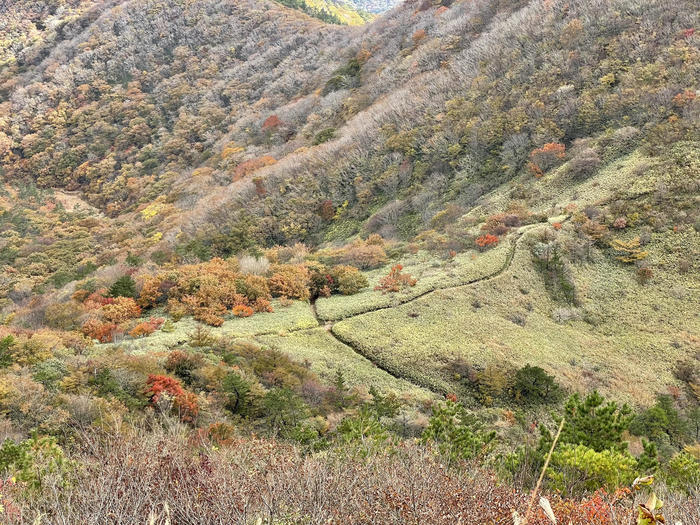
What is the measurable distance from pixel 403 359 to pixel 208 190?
2746cm

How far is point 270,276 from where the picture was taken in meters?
19.2

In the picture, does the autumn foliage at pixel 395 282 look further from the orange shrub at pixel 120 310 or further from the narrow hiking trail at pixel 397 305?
the orange shrub at pixel 120 310

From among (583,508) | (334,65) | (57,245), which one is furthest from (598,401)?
(334,65)

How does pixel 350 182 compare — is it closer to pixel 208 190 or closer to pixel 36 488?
pixel 208 190

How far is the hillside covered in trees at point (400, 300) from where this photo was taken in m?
4.57

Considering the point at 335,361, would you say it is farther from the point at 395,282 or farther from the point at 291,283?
the point at 291,283

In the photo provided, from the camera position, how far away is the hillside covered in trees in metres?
4.57

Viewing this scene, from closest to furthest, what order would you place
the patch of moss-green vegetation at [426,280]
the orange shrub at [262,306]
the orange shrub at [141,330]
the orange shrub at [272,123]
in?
the orange shrub at [141,330], the patch of moss-green vegetation at [426,280], the orange shrub at [262,306], the orange shrub at [272,123]

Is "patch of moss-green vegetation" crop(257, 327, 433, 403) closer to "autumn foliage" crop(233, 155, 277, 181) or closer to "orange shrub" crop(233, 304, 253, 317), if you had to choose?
"orange shrub" crop(233, 304, 253, 317)

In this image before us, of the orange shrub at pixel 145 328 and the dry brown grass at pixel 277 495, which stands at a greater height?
the dry brown grass at pixel 277 495

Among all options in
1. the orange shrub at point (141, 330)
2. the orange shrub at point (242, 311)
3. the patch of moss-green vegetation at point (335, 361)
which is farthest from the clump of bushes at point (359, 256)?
the orange shrub at point (141, 330)

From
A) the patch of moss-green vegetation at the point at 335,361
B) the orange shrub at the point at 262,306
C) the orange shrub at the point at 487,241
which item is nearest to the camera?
the patch of moss-green vegetation at the point at 335,361

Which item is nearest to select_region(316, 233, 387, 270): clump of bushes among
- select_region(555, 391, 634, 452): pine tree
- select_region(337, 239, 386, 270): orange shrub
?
select_region(337, 239, 386, 270): orange shrub

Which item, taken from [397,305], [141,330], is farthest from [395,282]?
[141,330]
